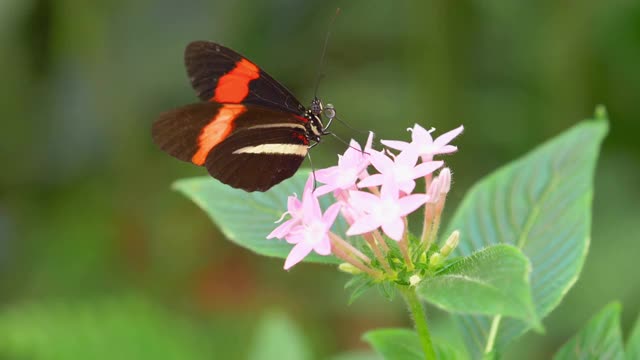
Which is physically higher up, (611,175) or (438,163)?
(438,163)

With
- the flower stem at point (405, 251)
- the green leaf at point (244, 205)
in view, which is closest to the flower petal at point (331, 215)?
the flower stem at point (405, 251)

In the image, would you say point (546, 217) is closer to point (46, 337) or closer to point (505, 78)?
point (46, 337)

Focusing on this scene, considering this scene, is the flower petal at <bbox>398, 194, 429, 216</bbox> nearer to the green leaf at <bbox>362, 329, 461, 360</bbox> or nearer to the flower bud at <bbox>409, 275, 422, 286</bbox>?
the flower bud at <bbox>409, 275, 422, 286</bbox>

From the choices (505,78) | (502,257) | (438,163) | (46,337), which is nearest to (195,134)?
(438,163)

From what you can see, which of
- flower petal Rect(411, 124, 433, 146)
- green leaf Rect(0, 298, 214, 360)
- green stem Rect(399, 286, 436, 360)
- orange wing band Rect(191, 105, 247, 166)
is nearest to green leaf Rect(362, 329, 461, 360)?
green stem Rect(399, 286, 436, 360)

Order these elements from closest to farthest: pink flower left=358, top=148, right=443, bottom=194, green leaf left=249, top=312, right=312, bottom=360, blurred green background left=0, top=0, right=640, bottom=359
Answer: pink flower left=358, top=148, right=443, bottom=194
green leaf left=249, top=312, right=312, bottom=360
blurred green background left=0, top=0, right=640, bottom=359

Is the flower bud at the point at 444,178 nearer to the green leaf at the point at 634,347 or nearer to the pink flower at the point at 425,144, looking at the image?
the pink flower at the point at 425,144

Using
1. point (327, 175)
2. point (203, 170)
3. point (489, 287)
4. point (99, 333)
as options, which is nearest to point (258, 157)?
point (327, 175)

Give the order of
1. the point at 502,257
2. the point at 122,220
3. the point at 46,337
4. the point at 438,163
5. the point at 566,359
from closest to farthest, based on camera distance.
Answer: the point at 502,257 → the point at 438,163 → the point at 566,359 → the point at 46,337 → the point at 122,220
